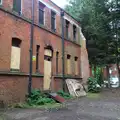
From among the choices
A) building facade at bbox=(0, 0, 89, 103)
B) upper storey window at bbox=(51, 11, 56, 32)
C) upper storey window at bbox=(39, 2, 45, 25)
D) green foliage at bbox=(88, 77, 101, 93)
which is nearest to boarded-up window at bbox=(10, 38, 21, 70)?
building facade at bbox=(0, 0, 89, 103)

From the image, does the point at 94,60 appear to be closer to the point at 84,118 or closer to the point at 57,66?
the point at 57,66

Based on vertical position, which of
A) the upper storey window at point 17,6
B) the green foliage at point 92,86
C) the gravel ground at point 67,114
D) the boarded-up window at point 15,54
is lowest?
the gravel ground at point 67,114

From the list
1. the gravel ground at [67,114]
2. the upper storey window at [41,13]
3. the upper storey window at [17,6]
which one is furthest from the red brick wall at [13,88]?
the upper storey window at [41,13]

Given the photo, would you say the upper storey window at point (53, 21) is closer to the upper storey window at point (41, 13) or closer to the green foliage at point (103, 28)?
the upper storey window at point (41, 13)

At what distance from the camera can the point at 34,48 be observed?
14609 mm

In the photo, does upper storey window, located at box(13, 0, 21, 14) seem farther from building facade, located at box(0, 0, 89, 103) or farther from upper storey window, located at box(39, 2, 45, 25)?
upper storey window, located at box(39, 2, 45, 25)

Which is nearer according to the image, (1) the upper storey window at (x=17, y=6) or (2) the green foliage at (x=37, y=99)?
(2) the green foliage at (x=37, y=99)

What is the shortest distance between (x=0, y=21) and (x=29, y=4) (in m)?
3.66

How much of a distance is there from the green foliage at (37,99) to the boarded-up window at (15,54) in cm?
197

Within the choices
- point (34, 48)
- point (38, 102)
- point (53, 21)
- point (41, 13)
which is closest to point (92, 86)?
point (53, 21)

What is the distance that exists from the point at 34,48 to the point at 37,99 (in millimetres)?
3588

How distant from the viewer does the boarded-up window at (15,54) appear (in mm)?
12721

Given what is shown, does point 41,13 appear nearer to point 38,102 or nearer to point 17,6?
point 17,6

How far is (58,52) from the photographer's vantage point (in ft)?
59.9
